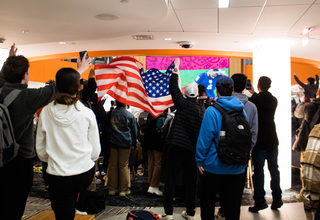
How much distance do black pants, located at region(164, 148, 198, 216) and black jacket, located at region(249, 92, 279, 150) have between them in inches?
40.6

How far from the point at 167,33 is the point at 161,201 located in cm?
318

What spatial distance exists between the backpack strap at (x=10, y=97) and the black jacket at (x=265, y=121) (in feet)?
10.2

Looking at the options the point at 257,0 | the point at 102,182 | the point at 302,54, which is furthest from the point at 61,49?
the point at 302,54

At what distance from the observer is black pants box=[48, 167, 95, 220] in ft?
7.34

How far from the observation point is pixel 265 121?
4234mm

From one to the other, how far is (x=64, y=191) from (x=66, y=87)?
0.78 meters

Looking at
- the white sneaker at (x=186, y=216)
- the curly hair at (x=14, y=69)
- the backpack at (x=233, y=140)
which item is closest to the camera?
the curly hair at (x=14, y=69)

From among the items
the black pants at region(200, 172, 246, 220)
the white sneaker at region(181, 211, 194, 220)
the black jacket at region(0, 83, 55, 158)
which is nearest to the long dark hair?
the black jacket at region(0, 83, 55, 158)

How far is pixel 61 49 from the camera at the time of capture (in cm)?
792

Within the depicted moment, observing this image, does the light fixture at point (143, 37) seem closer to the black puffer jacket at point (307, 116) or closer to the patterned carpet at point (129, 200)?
the patterned carpet at point (129, 200)

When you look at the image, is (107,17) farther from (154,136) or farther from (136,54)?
(136,54)

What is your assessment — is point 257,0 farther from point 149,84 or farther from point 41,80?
point 41,80

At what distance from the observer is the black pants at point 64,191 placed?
7.34 feet

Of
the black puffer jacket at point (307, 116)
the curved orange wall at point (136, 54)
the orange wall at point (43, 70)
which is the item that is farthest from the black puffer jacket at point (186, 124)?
the orange wall at point (43, 70)
